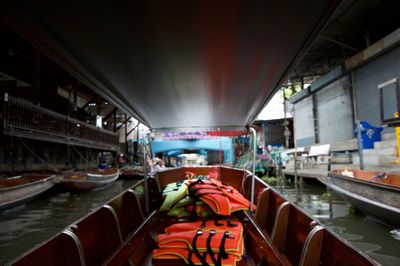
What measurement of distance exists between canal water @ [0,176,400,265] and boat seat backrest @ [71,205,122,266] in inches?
74.5

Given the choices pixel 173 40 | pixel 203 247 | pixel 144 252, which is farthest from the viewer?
pixel 144 252

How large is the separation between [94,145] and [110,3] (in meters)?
17.0

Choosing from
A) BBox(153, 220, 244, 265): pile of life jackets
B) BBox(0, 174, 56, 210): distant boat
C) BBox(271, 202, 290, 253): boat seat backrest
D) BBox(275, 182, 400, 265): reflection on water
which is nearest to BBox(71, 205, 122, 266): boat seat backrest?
BBox(153, 220, 244, 265): pile of life jackets

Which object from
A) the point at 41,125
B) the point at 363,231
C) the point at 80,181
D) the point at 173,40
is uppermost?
the point at 41,125

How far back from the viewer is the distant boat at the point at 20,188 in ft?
23.7

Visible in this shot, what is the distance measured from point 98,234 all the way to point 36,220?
605 cm

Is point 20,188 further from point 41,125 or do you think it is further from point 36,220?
point 41,125

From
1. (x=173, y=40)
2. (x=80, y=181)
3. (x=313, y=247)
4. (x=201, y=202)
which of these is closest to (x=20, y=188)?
(x=80, y=181)

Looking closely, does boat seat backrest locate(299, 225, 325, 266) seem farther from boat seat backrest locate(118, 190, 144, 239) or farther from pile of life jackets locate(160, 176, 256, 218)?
boat seat backrest locate(118, 190, 144, 239)

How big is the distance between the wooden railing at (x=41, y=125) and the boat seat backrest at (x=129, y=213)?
7.26 metres

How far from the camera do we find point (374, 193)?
515 cm

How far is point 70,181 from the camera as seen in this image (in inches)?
433

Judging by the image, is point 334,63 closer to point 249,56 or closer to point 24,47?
point 24,47

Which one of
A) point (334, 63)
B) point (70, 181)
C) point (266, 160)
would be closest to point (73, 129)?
point (70, 181)
